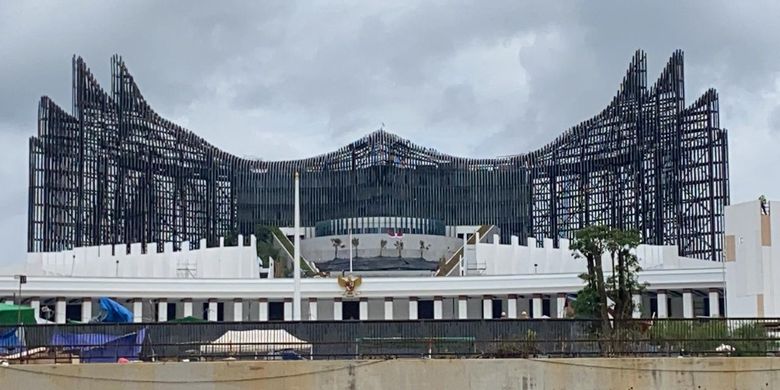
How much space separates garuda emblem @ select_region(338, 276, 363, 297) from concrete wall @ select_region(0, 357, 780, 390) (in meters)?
52.3

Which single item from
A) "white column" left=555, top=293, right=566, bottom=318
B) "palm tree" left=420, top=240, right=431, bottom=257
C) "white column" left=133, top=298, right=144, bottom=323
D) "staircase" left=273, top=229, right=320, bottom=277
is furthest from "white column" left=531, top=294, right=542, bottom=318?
"palm tree" left=420, top=240, right=431, bottom=257

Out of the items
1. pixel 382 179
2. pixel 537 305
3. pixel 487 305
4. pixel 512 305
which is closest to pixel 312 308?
pixel 487 305

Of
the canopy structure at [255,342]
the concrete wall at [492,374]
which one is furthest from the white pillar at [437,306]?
the concrete wall at [492,374]

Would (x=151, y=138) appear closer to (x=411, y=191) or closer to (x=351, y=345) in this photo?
(x=411, y=191)

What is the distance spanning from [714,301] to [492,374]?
5190 cm

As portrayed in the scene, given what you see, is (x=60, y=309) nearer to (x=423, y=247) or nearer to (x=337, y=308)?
(x=337, y=308)

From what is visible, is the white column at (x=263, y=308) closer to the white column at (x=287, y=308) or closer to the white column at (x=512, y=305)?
the white column at (x=287, y=308)

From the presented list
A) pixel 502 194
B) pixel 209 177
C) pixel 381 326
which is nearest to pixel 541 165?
pixel 502 194

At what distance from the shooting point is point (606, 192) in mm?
124938

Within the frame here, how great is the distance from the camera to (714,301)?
82750 millimetres

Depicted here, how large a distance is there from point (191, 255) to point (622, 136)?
1833 inches

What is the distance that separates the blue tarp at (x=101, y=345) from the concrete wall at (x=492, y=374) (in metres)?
0.95

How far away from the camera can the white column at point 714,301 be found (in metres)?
82.4

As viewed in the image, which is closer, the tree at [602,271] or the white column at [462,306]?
the tree at [602,271]
